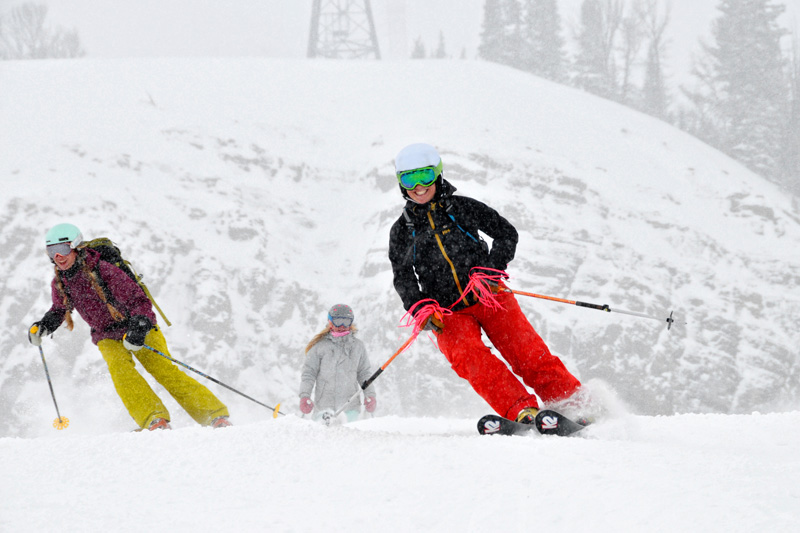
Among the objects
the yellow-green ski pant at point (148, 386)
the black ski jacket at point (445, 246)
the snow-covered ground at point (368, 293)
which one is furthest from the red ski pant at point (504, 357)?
the yellow-green ski pant at point (148, 386)

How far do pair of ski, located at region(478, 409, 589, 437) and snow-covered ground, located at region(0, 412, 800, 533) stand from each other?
1.14 feet

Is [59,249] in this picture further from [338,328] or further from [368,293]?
[368,293]

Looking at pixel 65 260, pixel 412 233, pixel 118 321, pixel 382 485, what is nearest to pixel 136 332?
pixel 118 321

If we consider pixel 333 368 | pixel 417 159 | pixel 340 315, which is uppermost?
pixel 417 159

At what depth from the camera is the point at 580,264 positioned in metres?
13.8

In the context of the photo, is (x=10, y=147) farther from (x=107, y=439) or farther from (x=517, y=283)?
(x=107, y=439)

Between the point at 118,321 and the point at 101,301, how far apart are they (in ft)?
0.67

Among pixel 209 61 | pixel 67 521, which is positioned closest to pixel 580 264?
pixel 67 521

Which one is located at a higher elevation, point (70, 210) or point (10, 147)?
point (10, 147)

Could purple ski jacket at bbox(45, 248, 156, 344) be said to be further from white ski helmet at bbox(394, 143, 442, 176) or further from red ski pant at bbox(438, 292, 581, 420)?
red ski pant at bbox(438, 292, 581, 420)

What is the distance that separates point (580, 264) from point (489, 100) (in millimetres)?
8968

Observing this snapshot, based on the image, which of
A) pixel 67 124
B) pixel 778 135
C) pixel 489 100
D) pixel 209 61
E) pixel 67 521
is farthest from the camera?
pixel 778 135

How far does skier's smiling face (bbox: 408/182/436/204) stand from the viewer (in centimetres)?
371

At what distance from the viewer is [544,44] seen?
118 feet
